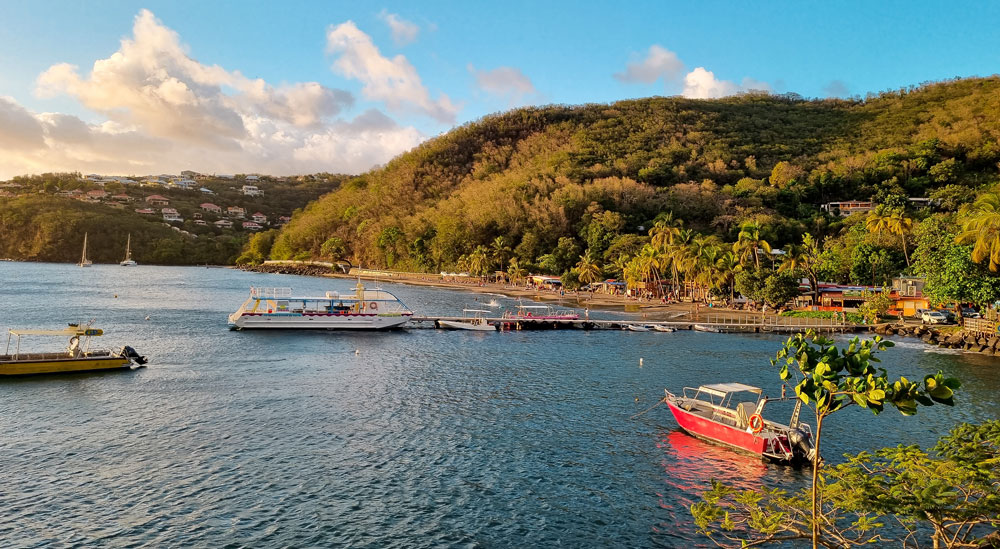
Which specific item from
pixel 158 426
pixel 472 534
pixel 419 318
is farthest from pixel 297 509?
pixel 419 318

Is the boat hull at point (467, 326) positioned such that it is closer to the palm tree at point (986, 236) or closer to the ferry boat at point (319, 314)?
the ferry boat at point (319, 314)

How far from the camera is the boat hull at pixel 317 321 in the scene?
235ft

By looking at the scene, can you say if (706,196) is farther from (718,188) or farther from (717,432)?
(717,432)

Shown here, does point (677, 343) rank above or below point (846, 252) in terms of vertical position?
below

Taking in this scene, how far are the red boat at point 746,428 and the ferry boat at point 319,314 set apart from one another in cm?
4732

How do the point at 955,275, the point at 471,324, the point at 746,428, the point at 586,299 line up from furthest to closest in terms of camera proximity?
the point at 586,299 → the point at 471,324 → the point at 955,275 → the point at 746,428

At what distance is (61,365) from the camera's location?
145ft

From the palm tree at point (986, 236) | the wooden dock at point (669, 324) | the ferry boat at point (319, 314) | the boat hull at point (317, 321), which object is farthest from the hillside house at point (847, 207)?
the boat hull at point (317, 321)

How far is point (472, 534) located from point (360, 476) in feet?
24.0

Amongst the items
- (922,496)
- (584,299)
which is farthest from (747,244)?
(922,496)

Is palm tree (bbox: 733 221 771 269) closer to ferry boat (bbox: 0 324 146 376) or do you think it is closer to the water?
the water

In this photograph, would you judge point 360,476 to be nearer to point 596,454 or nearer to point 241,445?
point 241,445

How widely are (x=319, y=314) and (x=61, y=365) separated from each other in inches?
1261

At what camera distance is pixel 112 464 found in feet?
88.3
